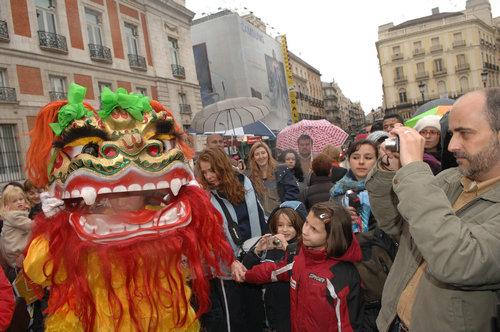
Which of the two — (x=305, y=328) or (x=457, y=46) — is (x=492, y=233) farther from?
(x=457, y=46)

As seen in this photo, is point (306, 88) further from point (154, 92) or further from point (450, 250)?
point (450, 250)

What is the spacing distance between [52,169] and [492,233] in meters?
1.92

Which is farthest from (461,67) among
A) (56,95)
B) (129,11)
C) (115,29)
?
(56,95)

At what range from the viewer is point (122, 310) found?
6.22 feet

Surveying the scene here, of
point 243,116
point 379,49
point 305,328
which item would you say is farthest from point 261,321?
point 379,49

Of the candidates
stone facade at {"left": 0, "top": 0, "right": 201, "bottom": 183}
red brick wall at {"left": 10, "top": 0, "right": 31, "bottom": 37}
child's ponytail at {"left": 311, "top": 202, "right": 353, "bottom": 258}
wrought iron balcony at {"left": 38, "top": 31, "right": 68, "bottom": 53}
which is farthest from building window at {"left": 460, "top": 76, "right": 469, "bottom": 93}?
child's ponytail at {"left": 311, "top": 202, "right": 353, "bottom": 258}

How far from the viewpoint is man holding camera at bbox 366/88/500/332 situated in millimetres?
1206

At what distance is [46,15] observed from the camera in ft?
43.6

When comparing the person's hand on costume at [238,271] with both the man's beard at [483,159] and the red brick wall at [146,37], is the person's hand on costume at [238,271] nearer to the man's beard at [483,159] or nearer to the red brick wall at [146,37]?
the man's beard at [483,159]

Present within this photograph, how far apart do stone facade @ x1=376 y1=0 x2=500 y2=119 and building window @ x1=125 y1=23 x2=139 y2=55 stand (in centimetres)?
3778

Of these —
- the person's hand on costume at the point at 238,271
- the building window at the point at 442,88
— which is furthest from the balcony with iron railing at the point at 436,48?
the person's hand on costume at the point at 238,271

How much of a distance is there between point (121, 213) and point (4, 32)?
39.9 feet

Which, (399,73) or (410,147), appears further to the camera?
(399,73)

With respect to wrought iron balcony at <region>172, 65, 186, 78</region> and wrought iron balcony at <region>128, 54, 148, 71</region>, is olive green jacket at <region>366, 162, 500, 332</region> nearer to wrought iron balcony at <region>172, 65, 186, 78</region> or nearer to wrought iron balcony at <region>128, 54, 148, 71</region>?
wrought iron balcony at <region>128, 54, 148, 71</region>
